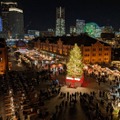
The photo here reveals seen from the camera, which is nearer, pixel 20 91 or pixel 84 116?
pixel 84 116

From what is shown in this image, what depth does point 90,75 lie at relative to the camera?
3888cm

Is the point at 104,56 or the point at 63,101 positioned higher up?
the point at 104,56

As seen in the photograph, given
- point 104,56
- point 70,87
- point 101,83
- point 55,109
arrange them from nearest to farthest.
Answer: point 55,109 → point 70,87 → point 101,83 → point 104,56

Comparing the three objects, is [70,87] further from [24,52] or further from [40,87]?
[24,52]

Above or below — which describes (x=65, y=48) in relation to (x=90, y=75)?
above

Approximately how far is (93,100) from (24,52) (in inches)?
1931

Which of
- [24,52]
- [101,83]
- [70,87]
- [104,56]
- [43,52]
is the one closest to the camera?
[70,87]

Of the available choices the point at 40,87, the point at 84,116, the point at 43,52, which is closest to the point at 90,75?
the point at 40,87

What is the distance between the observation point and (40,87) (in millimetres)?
31594

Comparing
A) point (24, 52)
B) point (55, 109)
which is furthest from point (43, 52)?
point (55, 109)

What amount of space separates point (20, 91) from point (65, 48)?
1163 inches

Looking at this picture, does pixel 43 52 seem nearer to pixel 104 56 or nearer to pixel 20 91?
pixel 104 56

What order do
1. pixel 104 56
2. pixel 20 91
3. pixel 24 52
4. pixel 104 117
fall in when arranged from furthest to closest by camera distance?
pixel 24 52, pixel 104 56, pixel 20 91, pixel 104 117

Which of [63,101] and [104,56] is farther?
[104,56]
